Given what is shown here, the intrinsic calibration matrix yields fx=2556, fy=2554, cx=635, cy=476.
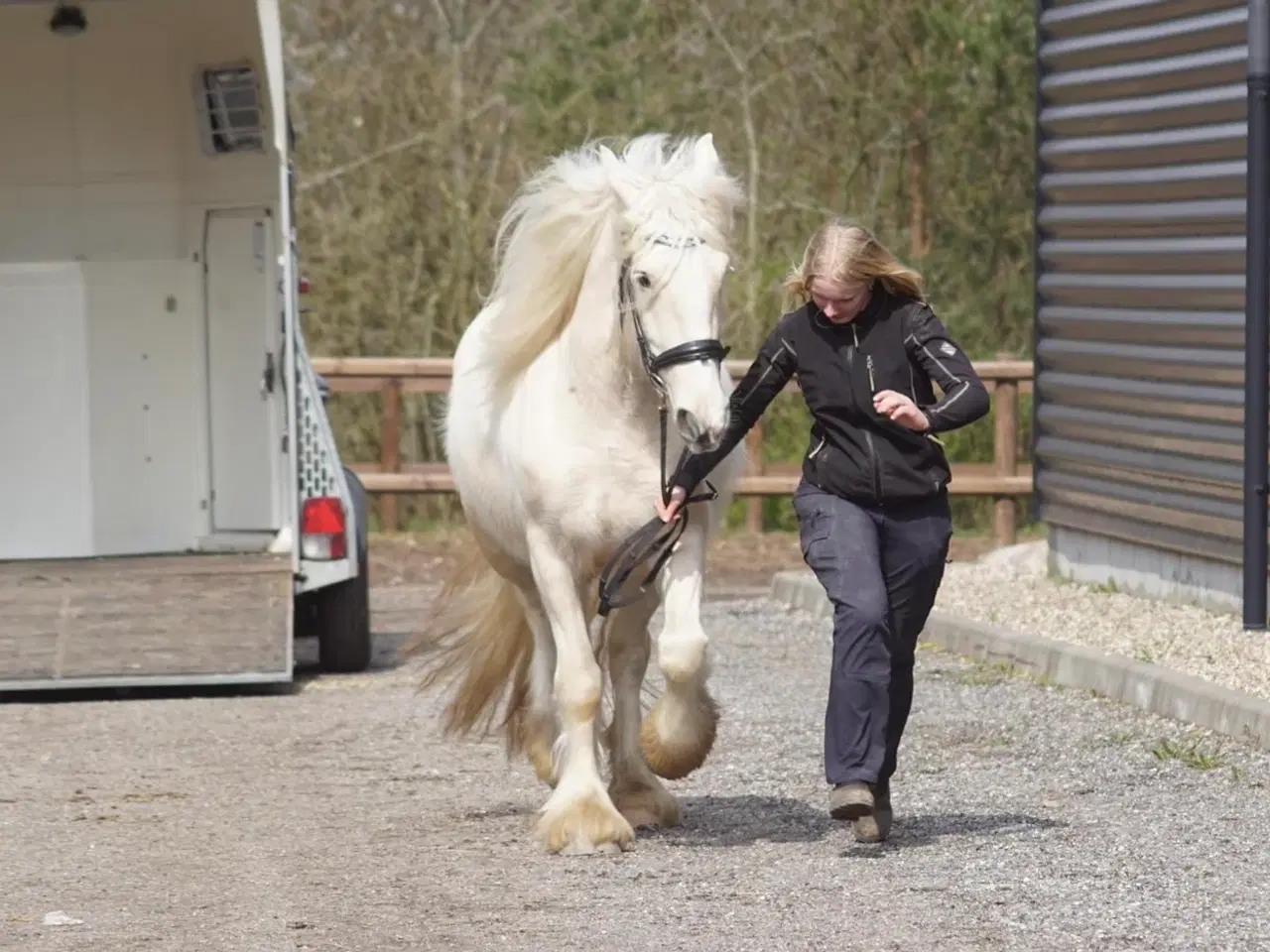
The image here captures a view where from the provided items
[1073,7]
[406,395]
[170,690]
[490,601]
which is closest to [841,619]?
[490,601]

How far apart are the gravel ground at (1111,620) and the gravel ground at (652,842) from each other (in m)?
0.47

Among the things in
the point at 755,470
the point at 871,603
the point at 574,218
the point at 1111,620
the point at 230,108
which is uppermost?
the point at 230,108

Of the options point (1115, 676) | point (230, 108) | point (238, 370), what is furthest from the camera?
point (238, 370)

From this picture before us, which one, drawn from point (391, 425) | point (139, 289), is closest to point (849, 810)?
point (139, 289)

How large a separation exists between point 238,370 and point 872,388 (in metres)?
6.81

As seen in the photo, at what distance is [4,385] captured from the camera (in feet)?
43.0

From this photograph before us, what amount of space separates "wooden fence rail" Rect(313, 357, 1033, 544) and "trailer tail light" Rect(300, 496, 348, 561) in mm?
5977

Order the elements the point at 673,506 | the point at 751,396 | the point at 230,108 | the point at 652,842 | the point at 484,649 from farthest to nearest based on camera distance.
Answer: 1. the point at 230,108
2. the point at 484,649
3. the point at 652,842
4. the point at 751,396
5. the point at 673,506

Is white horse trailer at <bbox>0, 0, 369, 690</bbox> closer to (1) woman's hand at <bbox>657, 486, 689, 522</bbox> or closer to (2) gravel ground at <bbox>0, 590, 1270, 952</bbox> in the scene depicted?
(2) gravel ground at <bbox>0, 590, 1270, 952</bbox>

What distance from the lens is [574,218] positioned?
295 inches

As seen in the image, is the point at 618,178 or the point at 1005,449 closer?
the point at 618,178

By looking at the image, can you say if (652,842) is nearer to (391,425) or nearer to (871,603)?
(871,603)

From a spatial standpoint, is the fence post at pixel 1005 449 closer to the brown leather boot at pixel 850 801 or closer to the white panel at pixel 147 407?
the white panel at pixel 147 407

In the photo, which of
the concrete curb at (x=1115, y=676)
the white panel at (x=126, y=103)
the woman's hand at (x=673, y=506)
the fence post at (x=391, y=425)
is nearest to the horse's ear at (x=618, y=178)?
the woman's hand at (x=673, y=506)
